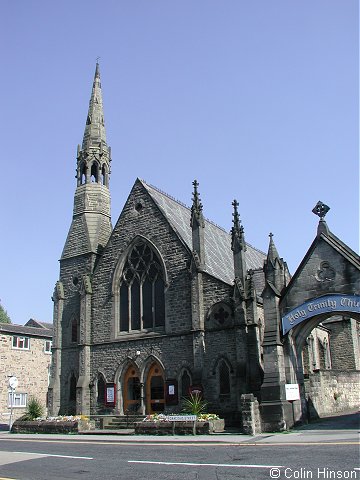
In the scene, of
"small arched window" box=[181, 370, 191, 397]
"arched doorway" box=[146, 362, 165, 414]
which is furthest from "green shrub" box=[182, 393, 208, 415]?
"arched doorway" box=[146, 362, 165, 414]

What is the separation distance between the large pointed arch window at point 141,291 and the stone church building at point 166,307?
2.3 inches

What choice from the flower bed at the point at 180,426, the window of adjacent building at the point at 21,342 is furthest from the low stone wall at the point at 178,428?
the window of adjacent building at the point at 21,342

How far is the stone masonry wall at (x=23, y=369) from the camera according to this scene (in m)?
40.9

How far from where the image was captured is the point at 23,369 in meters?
43.2

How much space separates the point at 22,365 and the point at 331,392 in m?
25.9

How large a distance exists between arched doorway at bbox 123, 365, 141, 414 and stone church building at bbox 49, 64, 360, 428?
2.3 inches

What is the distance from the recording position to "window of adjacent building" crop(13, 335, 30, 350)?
42.9 metres

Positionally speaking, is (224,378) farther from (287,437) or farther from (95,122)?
(95,122)

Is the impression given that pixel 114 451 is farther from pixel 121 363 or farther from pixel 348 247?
pixel 121 363

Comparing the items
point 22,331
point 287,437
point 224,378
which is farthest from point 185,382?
point 22,331

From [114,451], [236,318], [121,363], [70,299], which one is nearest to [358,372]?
[236,318]

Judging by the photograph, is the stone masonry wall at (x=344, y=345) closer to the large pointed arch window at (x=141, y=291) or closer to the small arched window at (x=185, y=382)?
the large pointed arch window at (x=141, y=291)

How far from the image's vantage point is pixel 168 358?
89.9ft

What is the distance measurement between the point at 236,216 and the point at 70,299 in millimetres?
12504
